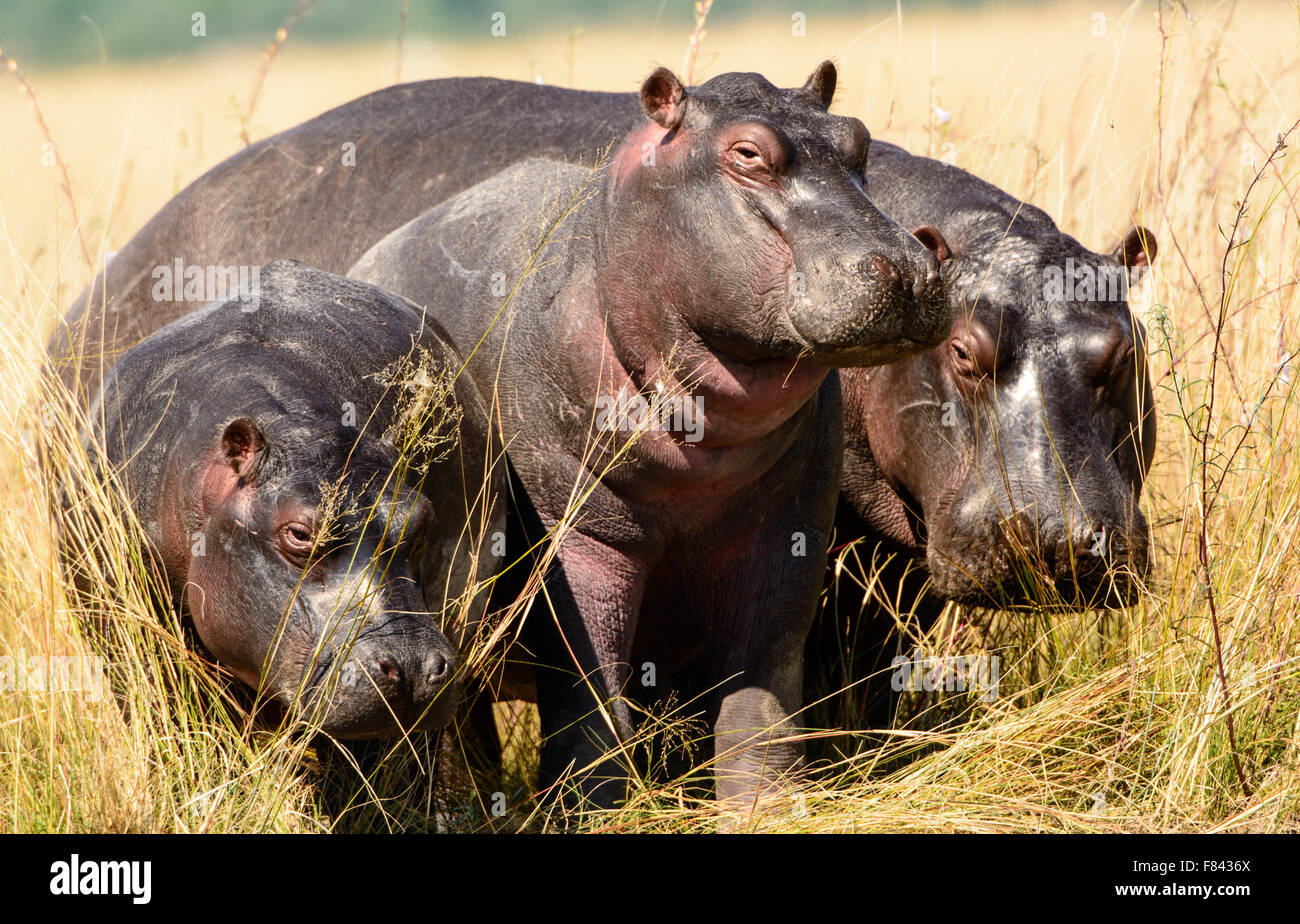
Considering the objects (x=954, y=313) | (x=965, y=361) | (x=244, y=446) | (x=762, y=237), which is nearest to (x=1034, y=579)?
(x=965, y=361)

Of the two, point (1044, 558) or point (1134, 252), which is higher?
point (1134, 252)

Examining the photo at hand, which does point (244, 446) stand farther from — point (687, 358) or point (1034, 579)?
point (1034, 579)

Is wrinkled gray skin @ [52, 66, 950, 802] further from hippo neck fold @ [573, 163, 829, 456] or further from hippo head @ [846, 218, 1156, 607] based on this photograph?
hippo head @ [846, 218, 1156, 607]

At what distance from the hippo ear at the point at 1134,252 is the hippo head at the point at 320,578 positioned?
269cm

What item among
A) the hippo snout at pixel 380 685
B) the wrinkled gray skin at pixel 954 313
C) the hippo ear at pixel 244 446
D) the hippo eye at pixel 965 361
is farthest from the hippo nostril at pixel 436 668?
the hippo eye at pixel 965 361

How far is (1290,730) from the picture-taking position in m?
4.55

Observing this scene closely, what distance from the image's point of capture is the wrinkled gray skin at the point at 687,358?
13.6 feet

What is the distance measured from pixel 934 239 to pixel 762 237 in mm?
1345

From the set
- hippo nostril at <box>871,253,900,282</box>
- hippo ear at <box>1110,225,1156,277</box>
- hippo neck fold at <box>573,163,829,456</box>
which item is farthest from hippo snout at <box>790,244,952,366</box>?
hippo ear at <box>1110,225,1156,277</box>

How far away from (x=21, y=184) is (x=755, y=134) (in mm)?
10915

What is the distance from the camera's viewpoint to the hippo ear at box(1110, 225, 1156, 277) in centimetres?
536

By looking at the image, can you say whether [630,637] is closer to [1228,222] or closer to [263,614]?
[263,614]

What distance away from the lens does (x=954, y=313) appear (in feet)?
17.2

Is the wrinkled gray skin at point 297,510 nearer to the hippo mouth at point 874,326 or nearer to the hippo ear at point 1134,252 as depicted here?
the hippo mouth at point 874,326
